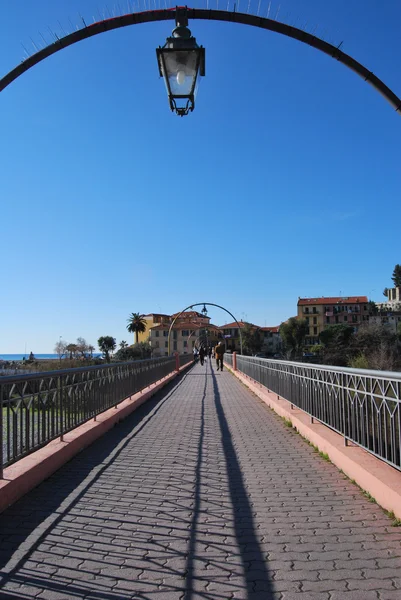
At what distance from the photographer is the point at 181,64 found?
5.19 meters

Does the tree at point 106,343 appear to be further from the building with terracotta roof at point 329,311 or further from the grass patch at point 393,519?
the grass patch at point 393,519

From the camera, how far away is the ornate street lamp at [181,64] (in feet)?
16.7

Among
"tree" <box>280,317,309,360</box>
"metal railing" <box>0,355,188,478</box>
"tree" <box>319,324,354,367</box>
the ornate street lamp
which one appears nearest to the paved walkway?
"metal railing" <box>0,355,188,478</box>

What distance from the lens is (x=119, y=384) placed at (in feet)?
36.7

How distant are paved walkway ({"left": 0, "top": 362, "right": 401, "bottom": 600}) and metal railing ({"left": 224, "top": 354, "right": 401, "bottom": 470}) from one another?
522 mm

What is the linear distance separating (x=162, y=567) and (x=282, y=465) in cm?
329

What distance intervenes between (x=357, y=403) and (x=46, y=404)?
3551 millimetres

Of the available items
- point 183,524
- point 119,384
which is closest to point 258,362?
point 119,384

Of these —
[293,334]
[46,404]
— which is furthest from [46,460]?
[293,334]

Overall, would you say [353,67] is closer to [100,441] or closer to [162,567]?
[162,567]

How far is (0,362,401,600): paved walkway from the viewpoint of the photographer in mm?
3051

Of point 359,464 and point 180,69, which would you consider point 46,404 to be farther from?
point 180,69

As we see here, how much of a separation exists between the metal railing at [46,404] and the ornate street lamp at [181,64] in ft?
10.9

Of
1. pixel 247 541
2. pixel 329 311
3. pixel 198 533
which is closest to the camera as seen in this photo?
pixel 247 541
